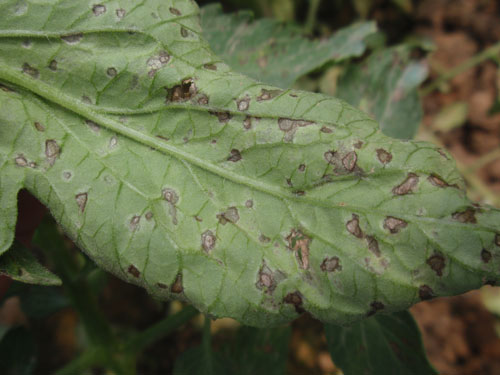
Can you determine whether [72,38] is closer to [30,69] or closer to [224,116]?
[30,69]

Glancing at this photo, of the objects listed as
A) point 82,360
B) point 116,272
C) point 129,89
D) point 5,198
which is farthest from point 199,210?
point 82,360

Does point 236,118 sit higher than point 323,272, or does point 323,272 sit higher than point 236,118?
point 236,118

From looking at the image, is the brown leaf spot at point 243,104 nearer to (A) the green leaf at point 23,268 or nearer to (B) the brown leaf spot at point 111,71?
(B) the brown leaf spot at point 111,71

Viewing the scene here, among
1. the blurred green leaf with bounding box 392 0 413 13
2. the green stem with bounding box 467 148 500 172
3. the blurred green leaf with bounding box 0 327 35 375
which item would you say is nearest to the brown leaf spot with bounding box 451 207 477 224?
the blurred green leaf with bounding box 0 327 35 375

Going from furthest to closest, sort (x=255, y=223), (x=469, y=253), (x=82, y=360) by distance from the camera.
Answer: (x=82, y=360), (x=255, y=223), (x=469, y=253)

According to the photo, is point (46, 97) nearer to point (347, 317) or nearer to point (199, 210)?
point (199, 210)

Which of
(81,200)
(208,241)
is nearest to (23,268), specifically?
(81,200)
